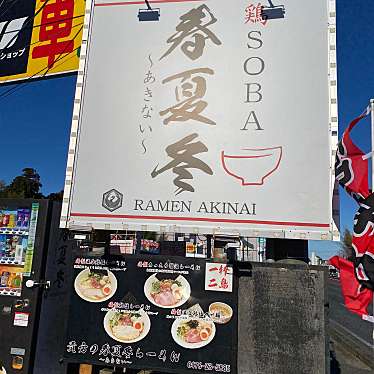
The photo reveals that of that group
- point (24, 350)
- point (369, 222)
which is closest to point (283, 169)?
point (369, 222)

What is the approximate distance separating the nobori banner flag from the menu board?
6.13 m

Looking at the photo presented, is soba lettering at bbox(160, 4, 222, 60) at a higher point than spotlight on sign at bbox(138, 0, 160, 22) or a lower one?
lower

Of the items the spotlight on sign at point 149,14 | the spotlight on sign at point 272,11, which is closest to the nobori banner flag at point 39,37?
the spotlight on sign at point 149,14

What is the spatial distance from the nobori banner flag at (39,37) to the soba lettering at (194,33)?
4.73 metres

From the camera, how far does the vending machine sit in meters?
4.88

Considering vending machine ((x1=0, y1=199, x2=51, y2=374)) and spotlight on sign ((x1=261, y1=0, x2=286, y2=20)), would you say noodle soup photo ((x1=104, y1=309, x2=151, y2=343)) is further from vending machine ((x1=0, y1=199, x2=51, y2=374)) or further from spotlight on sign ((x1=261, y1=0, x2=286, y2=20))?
spotlight on sign ((x1=261, y1=0, x2=286, y2=20))

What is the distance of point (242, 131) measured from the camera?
4285 mm

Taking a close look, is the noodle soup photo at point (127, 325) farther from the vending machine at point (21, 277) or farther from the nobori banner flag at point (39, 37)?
the nobori banner flag at point (39, 37)

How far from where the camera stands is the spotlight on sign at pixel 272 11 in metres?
4.50

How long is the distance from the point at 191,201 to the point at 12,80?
808cm

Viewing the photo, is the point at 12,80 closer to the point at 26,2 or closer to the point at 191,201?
the point at 26,2

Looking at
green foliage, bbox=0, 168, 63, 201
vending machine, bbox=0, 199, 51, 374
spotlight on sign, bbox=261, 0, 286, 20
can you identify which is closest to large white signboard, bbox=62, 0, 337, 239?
spotlight on sign, bbox=261, 0, 286, 20

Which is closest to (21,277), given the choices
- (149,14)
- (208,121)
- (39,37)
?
(208,121)

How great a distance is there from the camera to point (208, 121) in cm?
443
